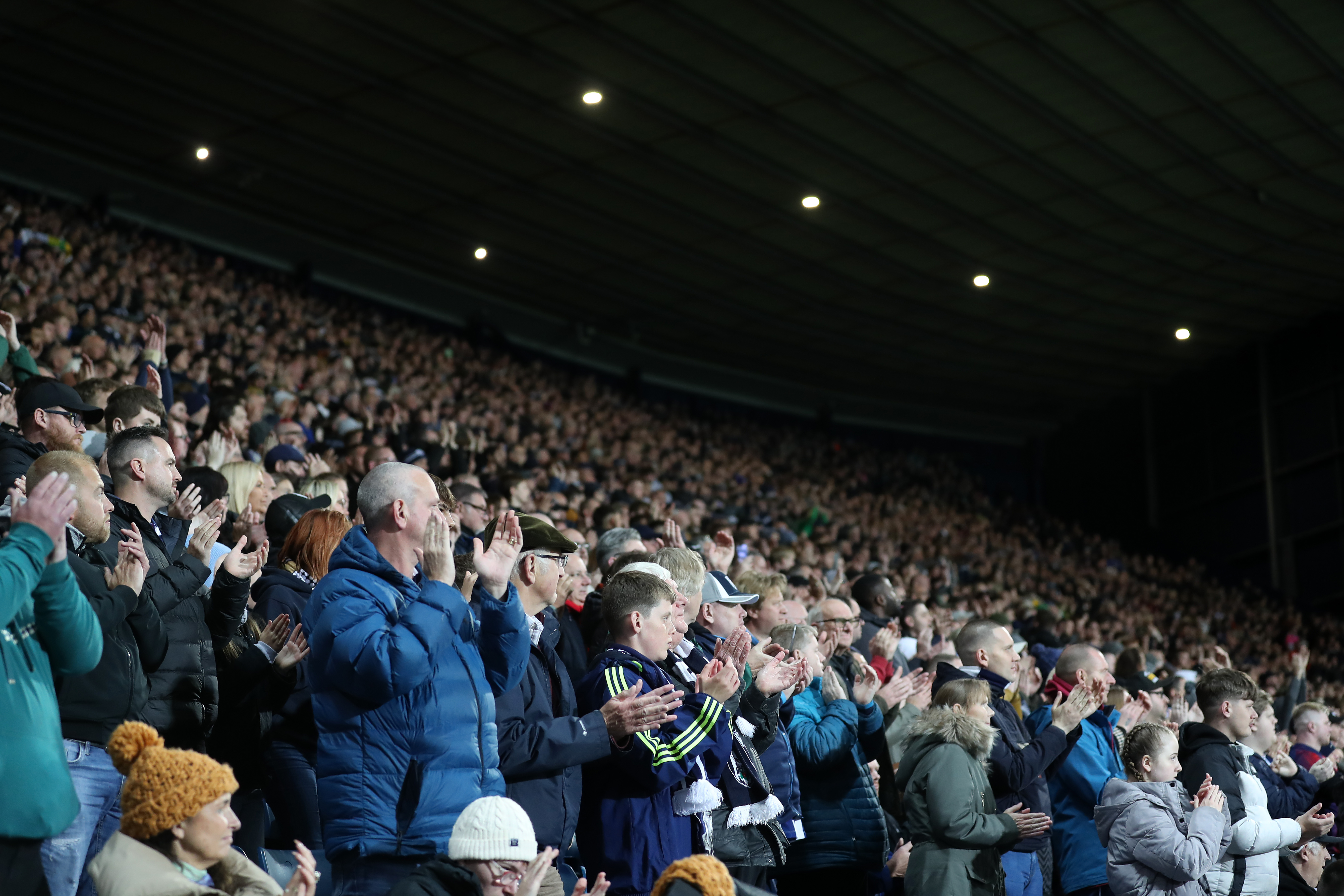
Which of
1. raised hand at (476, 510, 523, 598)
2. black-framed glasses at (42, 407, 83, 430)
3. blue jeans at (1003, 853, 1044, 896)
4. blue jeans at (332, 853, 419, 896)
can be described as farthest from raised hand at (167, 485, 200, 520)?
blue jeans at (1003, 853, 1044, 896)

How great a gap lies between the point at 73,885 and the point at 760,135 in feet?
44.7

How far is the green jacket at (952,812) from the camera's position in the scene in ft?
16.7

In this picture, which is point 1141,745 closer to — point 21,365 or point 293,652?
point 293,652

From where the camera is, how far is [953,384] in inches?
1057

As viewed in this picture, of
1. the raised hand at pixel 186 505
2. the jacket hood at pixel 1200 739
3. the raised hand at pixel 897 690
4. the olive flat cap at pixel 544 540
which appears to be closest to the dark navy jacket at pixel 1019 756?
the raised hand at pixel 897 690

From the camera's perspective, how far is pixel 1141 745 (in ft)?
18.3

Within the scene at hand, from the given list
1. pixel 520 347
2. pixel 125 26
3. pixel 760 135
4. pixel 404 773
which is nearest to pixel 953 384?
pixel 520 347

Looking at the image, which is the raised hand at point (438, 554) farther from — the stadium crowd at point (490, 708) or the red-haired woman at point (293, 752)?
the red-haired woman at point (293, 752)

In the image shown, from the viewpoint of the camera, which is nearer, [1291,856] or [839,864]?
[839,864]

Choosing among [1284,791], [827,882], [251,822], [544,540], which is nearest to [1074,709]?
[827,882]

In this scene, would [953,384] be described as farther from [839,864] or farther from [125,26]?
[839,864]

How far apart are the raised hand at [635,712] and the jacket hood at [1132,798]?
7.81ft

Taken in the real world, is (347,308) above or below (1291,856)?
above

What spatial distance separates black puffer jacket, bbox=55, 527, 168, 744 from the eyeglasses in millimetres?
1153
